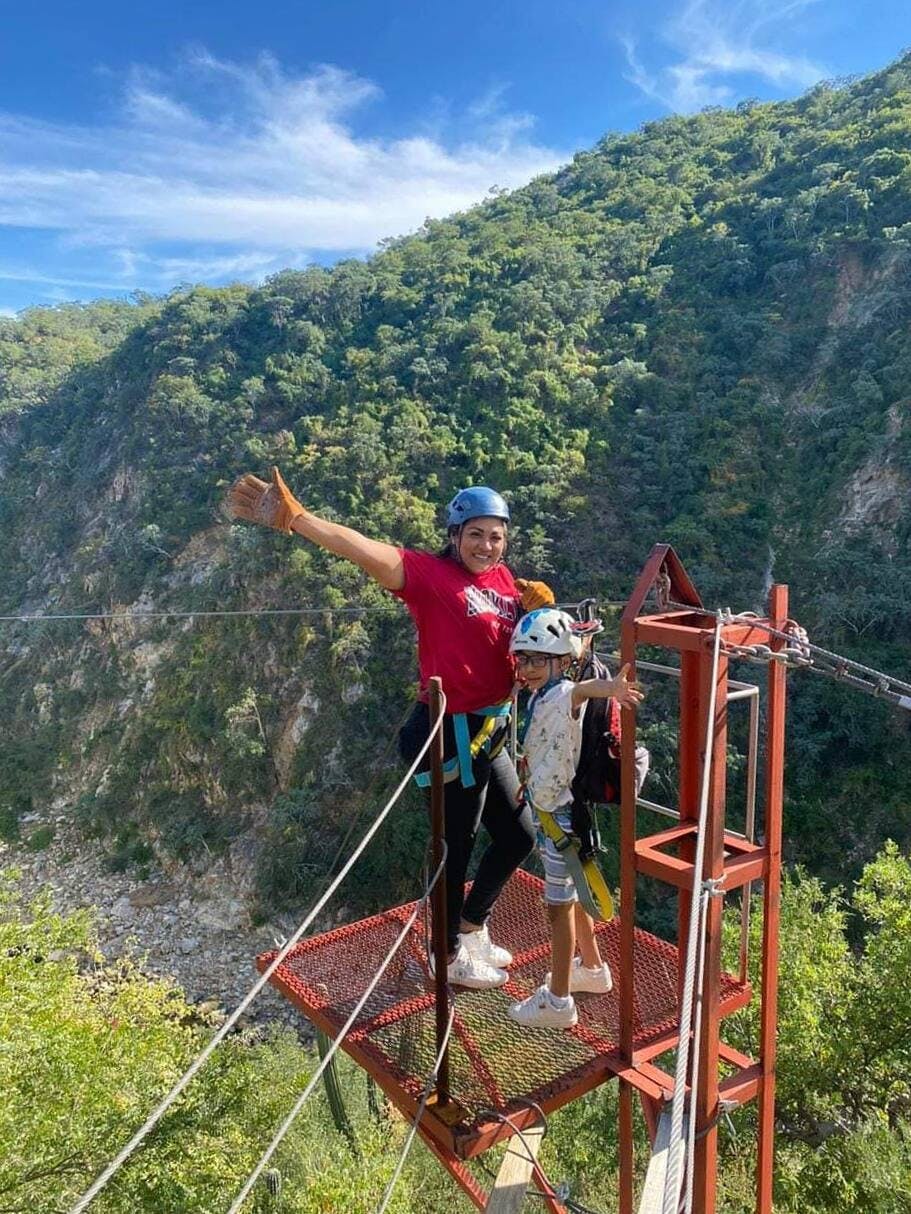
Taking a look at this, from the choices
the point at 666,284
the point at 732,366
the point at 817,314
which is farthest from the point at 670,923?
the point at 666,284

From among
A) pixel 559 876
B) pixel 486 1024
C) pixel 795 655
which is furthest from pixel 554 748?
pixel 486 1024

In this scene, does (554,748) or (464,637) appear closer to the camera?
(554,748)

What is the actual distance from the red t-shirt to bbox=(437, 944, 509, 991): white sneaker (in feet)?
4.40

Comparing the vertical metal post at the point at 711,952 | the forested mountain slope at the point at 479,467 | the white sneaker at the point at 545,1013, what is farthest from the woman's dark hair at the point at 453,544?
the forested mountain slope at the point at 479,467

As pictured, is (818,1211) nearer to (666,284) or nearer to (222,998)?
(222,998)

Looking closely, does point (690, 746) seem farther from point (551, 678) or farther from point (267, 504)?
point (267, 504)

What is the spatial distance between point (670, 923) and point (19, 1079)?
12018 mm

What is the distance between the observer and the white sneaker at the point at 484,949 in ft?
11.8

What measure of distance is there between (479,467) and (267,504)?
22173mm

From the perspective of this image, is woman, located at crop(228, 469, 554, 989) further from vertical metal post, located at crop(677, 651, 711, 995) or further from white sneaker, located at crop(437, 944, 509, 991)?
vertical metal post, located at crop(677, 651, 711, 995)

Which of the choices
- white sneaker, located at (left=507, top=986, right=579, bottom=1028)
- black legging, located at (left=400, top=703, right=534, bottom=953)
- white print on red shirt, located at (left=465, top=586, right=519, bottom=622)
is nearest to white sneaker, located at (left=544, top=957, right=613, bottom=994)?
white sneaker, located at (left=507, top=986, right=579, bottom=1028)

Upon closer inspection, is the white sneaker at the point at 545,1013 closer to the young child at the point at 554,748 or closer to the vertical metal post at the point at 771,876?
the young child at the point at 554,748

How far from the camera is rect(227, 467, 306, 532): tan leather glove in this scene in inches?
116

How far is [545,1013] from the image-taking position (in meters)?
3.20
